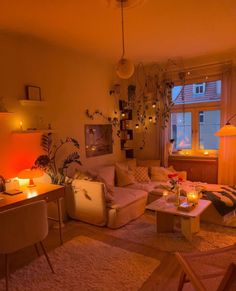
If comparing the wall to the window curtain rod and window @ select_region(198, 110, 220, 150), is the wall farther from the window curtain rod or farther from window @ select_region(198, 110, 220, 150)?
window @ select_region(198, 110, 220, 150)

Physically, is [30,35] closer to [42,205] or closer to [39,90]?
[39,90]

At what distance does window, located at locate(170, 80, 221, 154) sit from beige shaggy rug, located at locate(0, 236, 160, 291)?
297 centimetres

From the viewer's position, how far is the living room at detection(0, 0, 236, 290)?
8.42ft

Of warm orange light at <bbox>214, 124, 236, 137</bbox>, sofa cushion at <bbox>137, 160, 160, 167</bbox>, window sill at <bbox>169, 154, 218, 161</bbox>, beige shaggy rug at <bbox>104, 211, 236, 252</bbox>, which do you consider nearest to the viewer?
beige shaggy rug at <bbox>104, 211, 236, 252</bbox>

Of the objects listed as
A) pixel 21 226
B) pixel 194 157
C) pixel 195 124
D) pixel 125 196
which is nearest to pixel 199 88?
pixel 195 124

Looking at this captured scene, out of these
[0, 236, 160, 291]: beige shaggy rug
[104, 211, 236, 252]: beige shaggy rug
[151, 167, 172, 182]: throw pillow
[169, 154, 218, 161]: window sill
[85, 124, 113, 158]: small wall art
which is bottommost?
[104, 211, 236, 252]: beige shaggy rug

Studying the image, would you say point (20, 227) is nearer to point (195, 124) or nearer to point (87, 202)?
point (87, 202)

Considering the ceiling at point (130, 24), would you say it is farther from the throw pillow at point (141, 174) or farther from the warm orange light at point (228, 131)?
the throw pillow at point (141, 174)

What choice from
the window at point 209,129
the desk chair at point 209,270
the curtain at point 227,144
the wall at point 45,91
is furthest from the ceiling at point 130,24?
the desk chair at point 209,270

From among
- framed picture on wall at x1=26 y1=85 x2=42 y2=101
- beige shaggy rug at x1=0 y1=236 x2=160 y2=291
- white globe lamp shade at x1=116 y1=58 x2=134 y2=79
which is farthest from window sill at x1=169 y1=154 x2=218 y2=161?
framed picture on wall at x1=26 y1=85 x2=42 y2=101

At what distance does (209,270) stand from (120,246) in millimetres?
1042

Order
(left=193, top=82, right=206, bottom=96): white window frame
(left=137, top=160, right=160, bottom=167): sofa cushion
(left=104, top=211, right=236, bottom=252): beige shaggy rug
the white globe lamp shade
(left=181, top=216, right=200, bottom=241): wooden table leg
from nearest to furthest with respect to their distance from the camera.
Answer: the white globe lamp shade < (left=104, top=211, right=236, bottom=252): beige shaggy rug < (left=181, top=216, right=200, bottom=241): wooden table leg < (left=193, top=82, right=206, bottom=96): white window frame < (left=137, top=160, right=160, bottom=167): sofa cushion

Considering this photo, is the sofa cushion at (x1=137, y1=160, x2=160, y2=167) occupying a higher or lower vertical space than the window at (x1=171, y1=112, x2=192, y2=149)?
lower

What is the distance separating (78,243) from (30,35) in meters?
2.94
